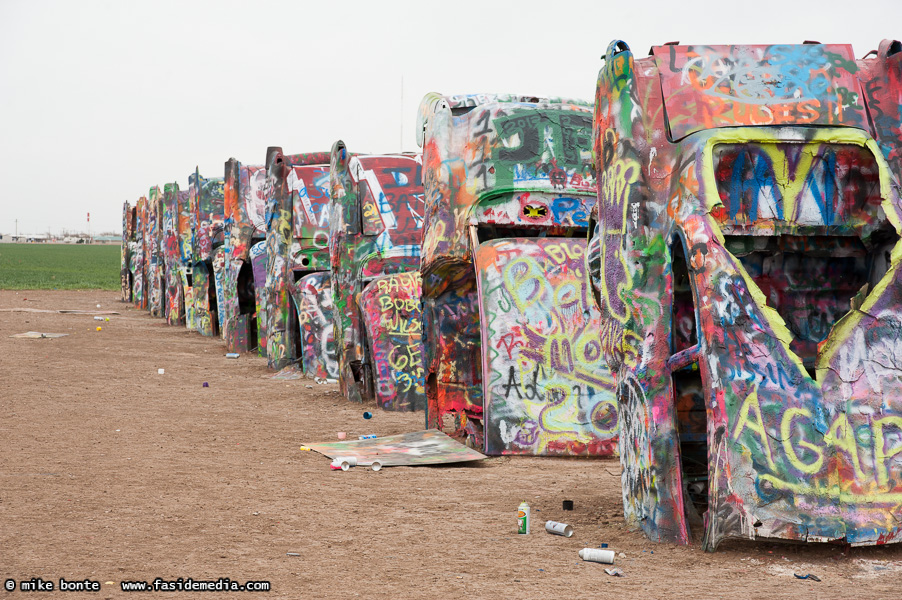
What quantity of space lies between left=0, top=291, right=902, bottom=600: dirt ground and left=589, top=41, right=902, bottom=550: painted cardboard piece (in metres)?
0.34

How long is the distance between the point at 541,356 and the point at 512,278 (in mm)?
752

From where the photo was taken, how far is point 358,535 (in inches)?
232

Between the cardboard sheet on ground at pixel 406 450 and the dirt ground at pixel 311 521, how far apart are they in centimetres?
16

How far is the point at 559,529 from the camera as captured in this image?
5.84 m

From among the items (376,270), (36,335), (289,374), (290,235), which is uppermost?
(290,235)

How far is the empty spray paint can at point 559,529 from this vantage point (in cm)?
584

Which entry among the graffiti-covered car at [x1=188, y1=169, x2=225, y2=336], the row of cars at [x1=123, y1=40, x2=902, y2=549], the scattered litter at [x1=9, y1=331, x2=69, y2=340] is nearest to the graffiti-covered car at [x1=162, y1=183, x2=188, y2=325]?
the graffiti-covered car at [x1=188, y1=169, x2=225, y2=336]

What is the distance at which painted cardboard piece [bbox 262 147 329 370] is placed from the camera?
14.8 m

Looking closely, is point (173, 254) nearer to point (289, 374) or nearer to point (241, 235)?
point (241, 235)

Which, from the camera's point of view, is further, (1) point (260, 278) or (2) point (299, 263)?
(1) point (260, 278)

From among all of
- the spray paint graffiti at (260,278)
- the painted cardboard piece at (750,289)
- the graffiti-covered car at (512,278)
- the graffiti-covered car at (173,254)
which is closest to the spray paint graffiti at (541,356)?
the graffiti-covered car at (512,278)

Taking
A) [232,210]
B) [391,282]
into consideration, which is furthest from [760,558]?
[232,210]

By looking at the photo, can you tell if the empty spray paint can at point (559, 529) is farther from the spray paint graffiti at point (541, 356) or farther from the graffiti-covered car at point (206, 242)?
the graffiti-covered car at point (206, 242)

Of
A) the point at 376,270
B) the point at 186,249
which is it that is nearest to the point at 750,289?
the point at 376,270
